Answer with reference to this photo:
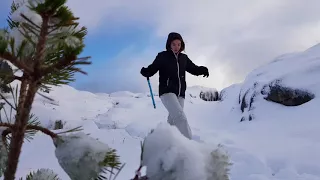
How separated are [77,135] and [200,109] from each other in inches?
676

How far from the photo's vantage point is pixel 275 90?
35.0 feet

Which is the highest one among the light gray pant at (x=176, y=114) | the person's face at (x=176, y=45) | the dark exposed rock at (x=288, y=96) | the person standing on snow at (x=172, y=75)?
the dark exposed rock at (x=288, y=96)

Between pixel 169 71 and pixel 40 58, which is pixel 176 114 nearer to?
pixel 169 71

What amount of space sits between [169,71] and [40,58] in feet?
14.4

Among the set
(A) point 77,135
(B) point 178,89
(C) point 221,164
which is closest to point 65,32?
(A) point 77,135

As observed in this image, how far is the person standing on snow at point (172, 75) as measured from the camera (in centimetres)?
520

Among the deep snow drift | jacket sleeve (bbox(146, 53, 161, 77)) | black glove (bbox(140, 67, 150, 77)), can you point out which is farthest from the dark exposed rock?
black glove (bbox(140, 67, 150, 77))

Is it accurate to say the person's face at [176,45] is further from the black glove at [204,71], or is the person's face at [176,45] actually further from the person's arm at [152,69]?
the black glove at [204,71]

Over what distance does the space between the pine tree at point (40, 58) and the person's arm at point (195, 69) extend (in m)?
4.77

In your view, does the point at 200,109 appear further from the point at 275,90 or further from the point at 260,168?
the point at 260,168

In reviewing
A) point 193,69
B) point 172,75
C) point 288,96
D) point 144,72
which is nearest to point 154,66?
point 144,72

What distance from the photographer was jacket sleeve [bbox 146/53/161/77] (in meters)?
5.41

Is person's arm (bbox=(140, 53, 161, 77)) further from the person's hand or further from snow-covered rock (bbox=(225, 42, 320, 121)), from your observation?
snow-covered rock (bbox=(225, 42, 320, 121))

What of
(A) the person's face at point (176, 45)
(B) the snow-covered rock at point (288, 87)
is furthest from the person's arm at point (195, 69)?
(B) the snow-covered rock at point (288, 87)
